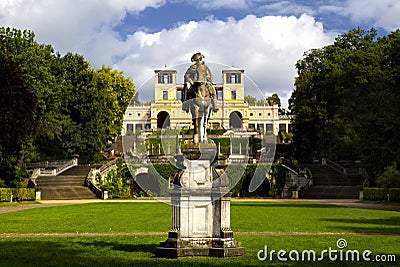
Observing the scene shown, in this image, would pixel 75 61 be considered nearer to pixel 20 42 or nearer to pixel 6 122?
pixel 20 42

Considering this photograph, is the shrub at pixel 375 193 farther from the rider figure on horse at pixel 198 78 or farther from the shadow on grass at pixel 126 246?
the rider figure on horse at pixel 198 78

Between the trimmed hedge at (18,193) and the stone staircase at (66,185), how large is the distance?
2407mm

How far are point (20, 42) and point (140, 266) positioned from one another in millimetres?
41811

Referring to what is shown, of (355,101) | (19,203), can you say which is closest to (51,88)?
(19,203)

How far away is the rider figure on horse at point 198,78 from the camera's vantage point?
14.0 metres

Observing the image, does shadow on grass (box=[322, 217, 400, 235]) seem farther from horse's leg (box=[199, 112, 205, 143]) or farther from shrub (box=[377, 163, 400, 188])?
shrub (box=[377, 163, 400, 188])

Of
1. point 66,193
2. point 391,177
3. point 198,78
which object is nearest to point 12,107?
point 66,193

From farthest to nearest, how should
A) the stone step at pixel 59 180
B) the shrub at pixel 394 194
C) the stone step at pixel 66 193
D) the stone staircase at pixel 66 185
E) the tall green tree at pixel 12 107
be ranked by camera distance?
1. the stone step at pixel 59 180
2. the stone staircase at pixel 66 185
3. the stone step at pixel 66 193
4. the shrub at pixel 394 194
5. the tall green tree at pixel 12 107

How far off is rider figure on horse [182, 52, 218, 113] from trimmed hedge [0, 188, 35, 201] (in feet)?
102

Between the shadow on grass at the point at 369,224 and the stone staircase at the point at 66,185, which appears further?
the stone staircase at the point at 66,185

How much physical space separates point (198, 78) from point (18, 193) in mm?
32774

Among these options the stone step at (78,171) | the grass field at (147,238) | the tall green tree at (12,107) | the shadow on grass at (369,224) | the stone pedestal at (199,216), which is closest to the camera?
the grass field at (147,238)

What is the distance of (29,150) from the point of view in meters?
55.0

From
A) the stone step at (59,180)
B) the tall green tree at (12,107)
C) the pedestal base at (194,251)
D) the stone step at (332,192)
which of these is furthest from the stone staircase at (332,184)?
the pedestal base at (194,251)
